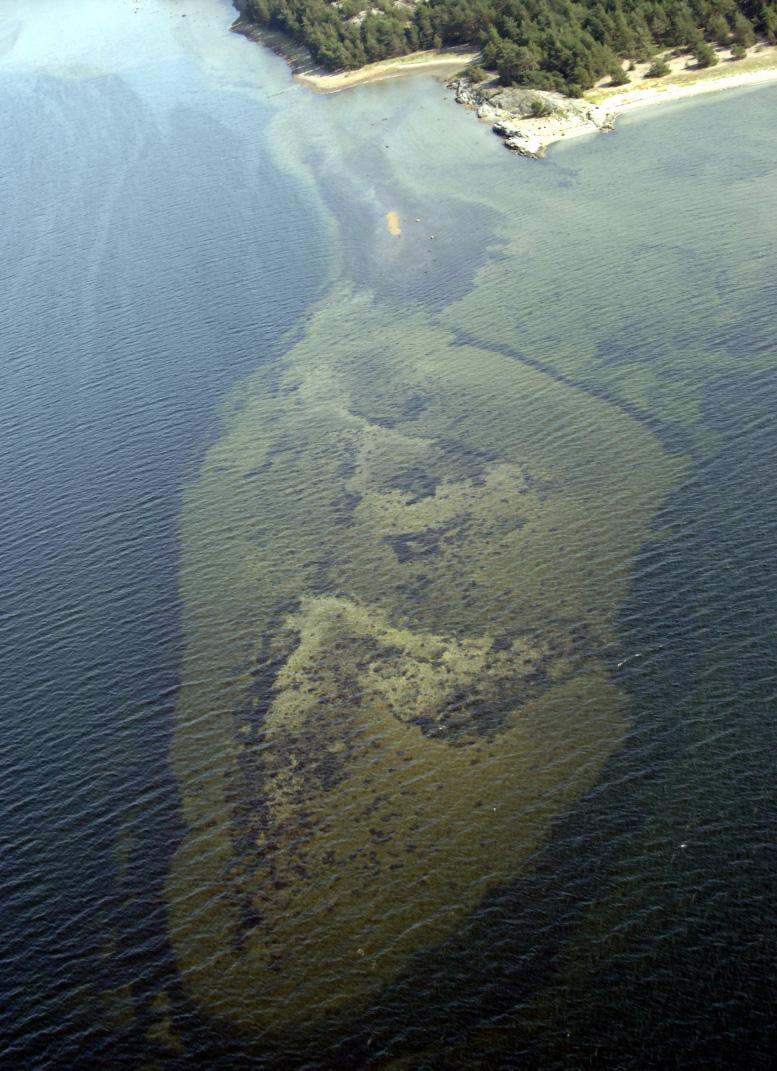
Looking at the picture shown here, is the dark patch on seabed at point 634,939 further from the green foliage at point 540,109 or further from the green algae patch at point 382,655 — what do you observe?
the green foliage at point 540,109

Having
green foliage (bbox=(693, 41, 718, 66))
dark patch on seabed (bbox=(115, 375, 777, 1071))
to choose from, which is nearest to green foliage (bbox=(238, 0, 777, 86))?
green foliage (bbox=(693, 41, 718, 66))

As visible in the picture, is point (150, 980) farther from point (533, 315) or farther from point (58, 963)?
point (533, 315)

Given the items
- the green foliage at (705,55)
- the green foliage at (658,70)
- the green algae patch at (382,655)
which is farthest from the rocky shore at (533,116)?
the green algae patch at (382,655)

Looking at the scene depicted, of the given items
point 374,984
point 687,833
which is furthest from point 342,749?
point 687,833

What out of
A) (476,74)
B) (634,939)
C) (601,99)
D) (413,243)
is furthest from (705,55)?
(634,939)

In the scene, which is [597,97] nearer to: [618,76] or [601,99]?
[601,99]
